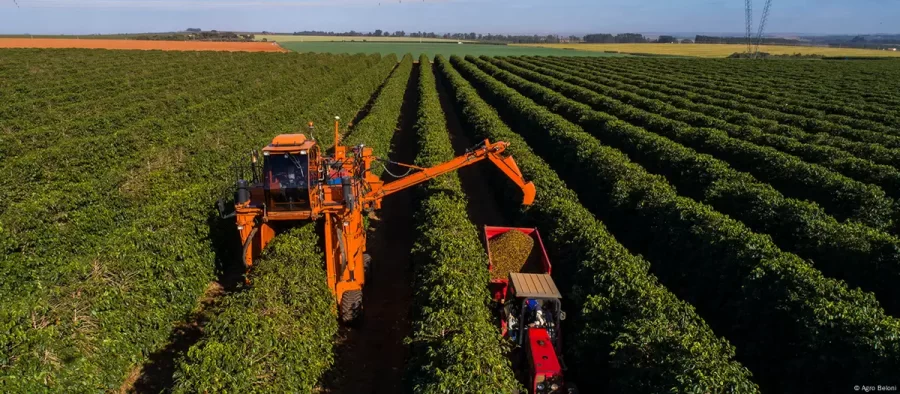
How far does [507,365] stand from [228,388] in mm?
4361

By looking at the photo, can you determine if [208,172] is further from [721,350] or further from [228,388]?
[721,350]

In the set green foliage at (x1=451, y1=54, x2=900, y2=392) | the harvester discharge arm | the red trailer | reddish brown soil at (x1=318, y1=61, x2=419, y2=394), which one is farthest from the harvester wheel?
green foliage at (x1=451, y1=54, x2=900, y2=392)

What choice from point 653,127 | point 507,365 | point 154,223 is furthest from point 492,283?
point 653,127

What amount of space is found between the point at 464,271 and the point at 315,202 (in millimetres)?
3441

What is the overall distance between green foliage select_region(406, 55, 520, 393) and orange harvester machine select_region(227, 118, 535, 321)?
1.61 metres

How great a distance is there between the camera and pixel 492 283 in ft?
36.4

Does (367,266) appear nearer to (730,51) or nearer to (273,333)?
(273,333)

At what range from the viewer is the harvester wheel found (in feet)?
35.7

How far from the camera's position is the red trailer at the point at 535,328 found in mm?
8672

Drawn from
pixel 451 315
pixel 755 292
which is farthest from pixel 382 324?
pixel 755 292

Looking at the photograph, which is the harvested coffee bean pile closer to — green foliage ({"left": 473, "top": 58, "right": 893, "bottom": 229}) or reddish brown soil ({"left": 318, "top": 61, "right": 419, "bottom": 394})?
reddish brown soil ({"left": 318, "top": 61, "right": 419, "bottom": 394})

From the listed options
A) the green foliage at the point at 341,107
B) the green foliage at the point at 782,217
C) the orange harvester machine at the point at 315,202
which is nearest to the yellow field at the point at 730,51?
the green foliage at the point at 341,107

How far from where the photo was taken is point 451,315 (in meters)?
9.02

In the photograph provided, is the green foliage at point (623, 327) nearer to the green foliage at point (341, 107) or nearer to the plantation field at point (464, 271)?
the plantation field at point (464, 271)
